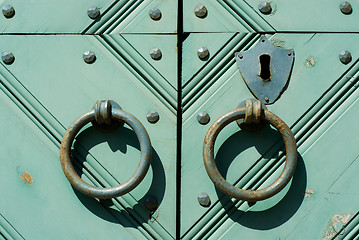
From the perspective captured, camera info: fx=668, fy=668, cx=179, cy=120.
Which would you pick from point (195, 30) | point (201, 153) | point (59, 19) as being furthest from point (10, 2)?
point (201, 153)

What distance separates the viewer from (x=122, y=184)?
143 cm

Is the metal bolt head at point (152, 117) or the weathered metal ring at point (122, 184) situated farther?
the metal bolt head at point (152, 117)

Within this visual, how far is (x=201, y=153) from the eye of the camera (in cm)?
154

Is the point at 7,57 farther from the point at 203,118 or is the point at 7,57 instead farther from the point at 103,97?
the point at 203,118

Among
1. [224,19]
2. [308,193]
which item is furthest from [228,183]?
[224,19]

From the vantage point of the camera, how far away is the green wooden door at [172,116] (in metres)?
1.52

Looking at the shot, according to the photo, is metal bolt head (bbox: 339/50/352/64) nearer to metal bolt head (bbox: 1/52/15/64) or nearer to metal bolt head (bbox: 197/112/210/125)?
metal bolt head (bbox: 197/112/210/125)

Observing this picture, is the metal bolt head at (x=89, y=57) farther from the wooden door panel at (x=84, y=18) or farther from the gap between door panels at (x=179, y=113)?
the gap between door panels at (x=179, y=113)

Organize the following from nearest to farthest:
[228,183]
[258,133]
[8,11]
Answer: [228,183], [258,133], [8,11]

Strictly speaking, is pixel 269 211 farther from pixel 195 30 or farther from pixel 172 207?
pixel 195 30

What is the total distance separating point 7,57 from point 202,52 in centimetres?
47

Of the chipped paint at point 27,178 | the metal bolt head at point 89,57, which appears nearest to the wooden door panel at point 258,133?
the metal bolt head at point 89,57

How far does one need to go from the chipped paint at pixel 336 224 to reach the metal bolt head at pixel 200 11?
1.85ft

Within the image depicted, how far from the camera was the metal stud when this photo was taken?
1.65m
